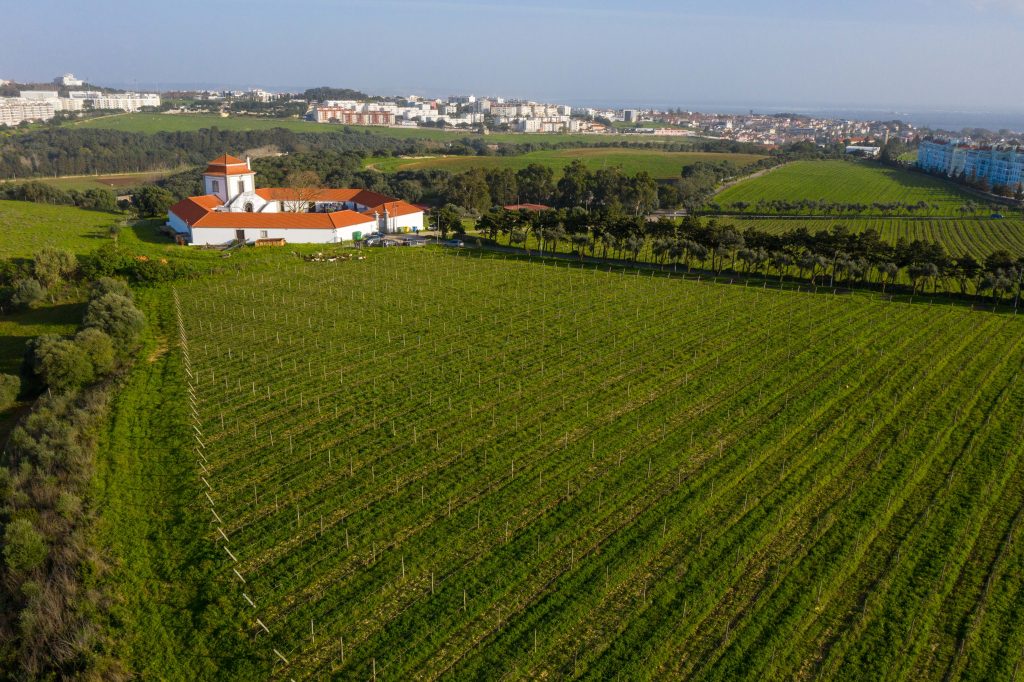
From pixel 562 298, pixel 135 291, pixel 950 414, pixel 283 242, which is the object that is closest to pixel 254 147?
pixel 283 242

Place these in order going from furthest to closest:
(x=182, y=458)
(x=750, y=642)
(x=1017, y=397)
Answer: (x=1017, y=397)
(x=182, y=458)
(x=750, y=642)

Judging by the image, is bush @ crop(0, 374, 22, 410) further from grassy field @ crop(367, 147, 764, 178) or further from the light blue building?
the light blue building

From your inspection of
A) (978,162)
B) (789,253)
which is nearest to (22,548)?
(789,253)

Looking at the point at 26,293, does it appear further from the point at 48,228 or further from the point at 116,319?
the point at 48,228

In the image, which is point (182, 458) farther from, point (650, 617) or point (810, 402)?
point (810, 402)

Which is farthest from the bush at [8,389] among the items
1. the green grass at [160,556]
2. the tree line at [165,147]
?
the tree line at [165,147]

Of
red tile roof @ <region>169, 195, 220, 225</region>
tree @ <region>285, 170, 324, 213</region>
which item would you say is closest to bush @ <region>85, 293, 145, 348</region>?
red tile roof @ <region>169, 195, 220, 225</region>
